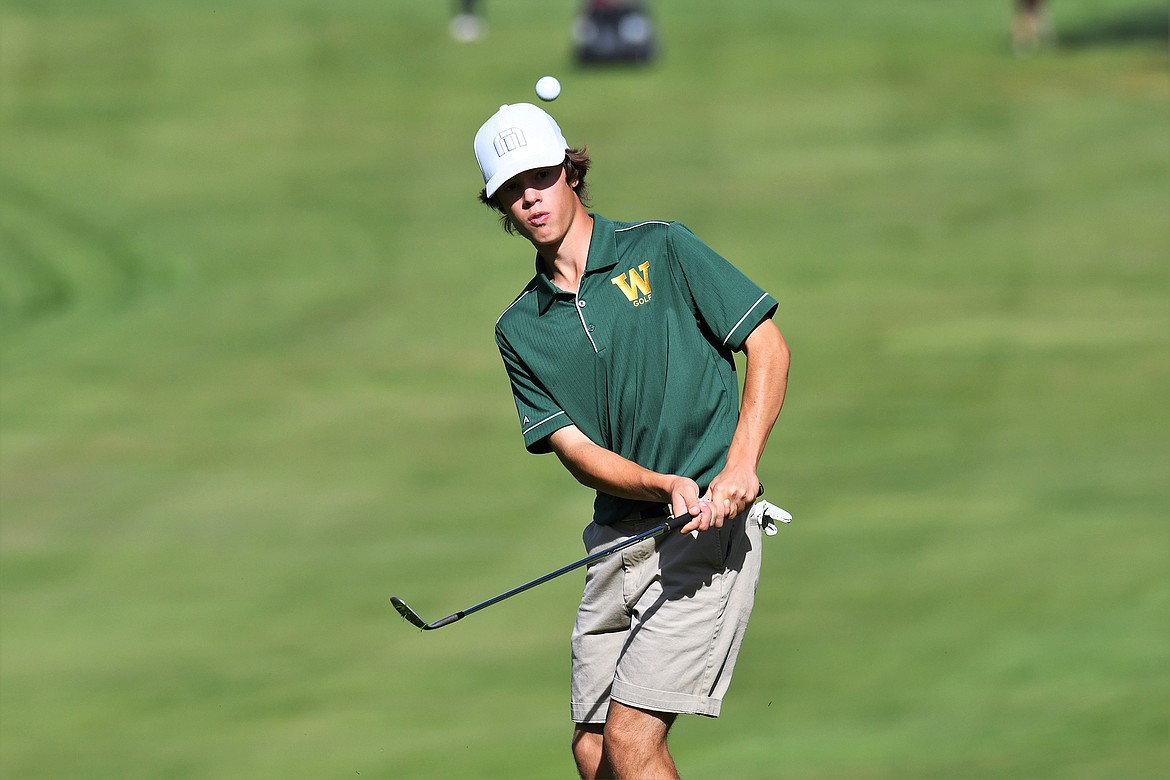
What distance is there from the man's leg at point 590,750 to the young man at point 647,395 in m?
0.27

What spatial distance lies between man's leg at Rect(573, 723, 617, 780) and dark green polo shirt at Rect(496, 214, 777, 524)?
95cm

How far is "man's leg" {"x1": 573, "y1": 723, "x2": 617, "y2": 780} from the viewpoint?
240 inches

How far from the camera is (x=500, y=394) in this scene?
16.9m

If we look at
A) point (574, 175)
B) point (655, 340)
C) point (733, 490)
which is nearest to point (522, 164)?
point (574, 175)

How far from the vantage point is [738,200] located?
77.0 ft

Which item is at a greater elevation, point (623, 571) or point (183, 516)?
point (623, 571)

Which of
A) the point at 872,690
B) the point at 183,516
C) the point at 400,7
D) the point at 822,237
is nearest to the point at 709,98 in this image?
the point at 822,237

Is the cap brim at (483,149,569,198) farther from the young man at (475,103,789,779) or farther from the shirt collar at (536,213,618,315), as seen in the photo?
the shirt collar at (536,213,618,315)

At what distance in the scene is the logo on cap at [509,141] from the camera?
568 centimetres

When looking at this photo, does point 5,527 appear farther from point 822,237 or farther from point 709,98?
point 709,98

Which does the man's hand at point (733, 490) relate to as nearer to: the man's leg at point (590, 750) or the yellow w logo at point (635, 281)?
the yellow w logo at point (635, 281)

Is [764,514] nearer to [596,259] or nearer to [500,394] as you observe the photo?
[596,259]

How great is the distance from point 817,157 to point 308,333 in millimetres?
8973

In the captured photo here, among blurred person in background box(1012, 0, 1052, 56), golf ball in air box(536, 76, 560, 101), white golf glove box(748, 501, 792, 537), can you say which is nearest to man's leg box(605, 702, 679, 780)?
white golf glove box(748, 501, 792, 537)
